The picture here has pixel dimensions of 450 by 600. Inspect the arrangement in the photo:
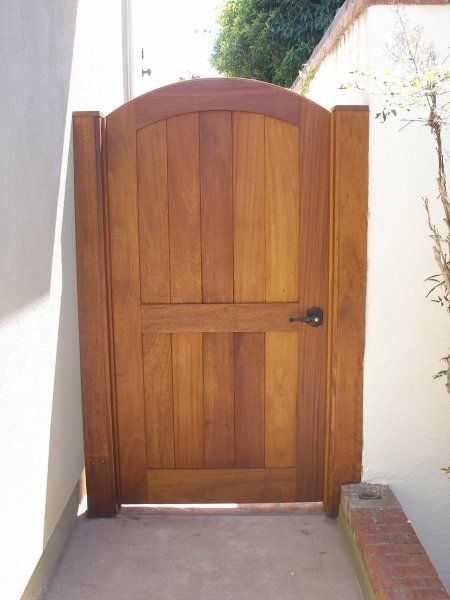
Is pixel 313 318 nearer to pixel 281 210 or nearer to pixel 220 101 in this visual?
pixel 281 210

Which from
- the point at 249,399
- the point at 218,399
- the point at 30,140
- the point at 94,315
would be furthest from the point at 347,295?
the point at 30,140

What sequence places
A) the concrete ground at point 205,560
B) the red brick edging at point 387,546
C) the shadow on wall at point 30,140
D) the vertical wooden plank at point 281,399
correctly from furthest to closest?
the vertical wooden plank at point 281,399 → the concrete ground at point 205,560 → the red brick edging at point 387,546 → the shadow on wall at point 30,140

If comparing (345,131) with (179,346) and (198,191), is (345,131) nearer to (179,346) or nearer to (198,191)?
(198,191)

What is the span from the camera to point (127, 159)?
2832mm

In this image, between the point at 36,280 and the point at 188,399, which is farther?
the point at 188,399

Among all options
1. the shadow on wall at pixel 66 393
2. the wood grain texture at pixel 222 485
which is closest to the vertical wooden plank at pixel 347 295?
the wood grain texture at pixel 222 485

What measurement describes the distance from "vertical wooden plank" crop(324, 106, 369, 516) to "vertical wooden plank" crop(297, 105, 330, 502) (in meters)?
0.06

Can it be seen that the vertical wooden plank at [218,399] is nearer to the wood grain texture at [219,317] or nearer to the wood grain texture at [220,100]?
the wood grain texture at [219,317]

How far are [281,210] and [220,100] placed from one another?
0.59 m

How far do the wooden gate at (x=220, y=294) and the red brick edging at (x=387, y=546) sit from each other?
169 mm

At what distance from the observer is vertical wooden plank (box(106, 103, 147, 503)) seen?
2.83 meters

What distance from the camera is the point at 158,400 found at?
9.84 feet

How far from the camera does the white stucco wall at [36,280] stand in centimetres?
198

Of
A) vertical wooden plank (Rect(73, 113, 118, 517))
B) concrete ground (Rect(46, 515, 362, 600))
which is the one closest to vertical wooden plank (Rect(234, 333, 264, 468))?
concrete ground (Rect(46, 515, 362, 600))
